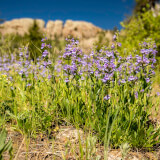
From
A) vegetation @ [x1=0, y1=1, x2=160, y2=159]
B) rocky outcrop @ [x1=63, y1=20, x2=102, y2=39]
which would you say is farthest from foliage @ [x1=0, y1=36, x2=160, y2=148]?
rocky outcrop @ [x1=63, y1=20, x2=102, y2=39]

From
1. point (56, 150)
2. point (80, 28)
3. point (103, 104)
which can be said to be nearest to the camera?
point (56, 150)

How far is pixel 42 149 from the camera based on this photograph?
1824 millimetres

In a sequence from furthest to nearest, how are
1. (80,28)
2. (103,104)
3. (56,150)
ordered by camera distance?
(80,28) < (103,104) < (56,150)

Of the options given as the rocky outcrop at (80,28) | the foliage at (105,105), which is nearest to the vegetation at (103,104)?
the foliage at (105,105)

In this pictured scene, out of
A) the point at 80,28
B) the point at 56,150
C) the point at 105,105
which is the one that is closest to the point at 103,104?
the point at 105,105

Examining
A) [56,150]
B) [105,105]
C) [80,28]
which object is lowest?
[56,150]

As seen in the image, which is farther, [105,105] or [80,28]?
[80,28]

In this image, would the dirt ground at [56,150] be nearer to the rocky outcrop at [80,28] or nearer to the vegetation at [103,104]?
the vegetation at [103,104]

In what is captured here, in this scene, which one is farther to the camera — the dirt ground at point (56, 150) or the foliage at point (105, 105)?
the foliage at point (105, 105)

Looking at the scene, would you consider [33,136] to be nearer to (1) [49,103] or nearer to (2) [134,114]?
(1) [49,103]

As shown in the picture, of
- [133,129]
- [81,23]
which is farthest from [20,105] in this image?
[81,23]

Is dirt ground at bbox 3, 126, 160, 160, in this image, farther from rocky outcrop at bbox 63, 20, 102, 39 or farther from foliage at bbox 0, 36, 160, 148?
rocky outcrop at bbox 63, 20, 102, 39

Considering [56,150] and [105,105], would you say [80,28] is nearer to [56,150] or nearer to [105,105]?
[105,105]

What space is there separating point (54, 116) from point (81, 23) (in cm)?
4809
